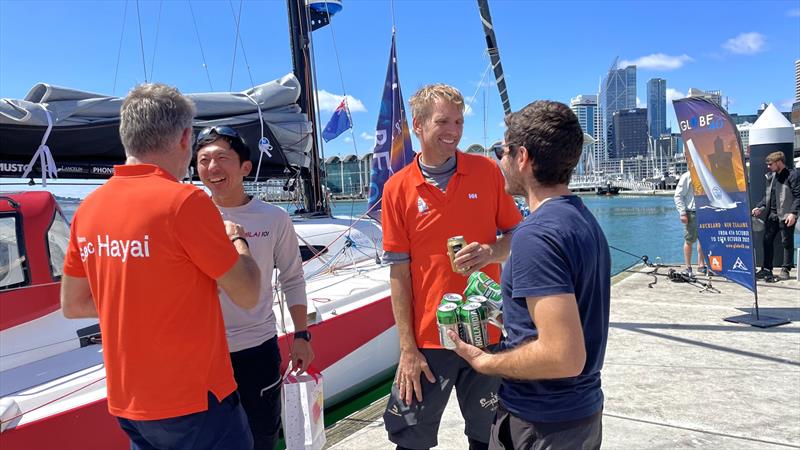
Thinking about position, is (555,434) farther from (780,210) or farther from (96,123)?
→ (780,210)

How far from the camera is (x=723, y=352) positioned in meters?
4.56

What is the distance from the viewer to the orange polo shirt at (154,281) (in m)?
1.46

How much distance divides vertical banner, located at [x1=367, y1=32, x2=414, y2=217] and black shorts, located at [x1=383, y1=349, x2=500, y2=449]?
4.29 meters

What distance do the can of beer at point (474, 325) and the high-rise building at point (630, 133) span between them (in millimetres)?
150672

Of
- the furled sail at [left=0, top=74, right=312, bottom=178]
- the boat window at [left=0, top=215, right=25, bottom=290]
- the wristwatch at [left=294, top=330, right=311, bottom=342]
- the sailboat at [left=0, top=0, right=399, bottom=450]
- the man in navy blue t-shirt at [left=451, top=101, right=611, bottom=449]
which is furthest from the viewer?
the furled sail at [left=0, top=74, right=312, bottom=178]

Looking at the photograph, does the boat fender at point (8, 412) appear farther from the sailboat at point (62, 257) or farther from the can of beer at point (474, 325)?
the can of beer at point (474, 325)

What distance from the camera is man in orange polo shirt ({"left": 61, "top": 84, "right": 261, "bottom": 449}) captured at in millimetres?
1461

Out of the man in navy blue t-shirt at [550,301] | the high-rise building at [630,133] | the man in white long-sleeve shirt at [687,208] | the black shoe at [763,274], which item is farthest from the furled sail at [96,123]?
the high-rise building at [630,133]

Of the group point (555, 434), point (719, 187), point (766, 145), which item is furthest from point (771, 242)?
point (555, 434)

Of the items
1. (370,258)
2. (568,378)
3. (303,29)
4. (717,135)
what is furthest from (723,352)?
(303,29)

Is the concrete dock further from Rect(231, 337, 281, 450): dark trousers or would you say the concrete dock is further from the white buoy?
the white buoy

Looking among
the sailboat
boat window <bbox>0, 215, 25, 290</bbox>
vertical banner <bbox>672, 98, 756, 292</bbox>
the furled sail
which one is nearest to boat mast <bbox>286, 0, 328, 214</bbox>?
the sailboat

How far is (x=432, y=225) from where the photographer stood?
2.27m

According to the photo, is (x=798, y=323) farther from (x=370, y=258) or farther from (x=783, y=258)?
(x=370, y=258)
